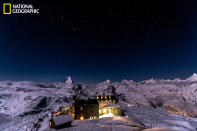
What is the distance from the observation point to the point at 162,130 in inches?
788

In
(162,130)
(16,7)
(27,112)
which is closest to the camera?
(162,130)

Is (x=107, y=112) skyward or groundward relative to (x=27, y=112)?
skyward

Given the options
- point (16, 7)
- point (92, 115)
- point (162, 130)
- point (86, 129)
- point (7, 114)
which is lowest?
point (7, 114)

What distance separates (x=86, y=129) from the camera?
27.8 metres

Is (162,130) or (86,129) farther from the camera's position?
(86,129)

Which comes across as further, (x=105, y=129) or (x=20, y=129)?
(x=20, y=129)

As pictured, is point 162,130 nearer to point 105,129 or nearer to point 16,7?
point 105,129

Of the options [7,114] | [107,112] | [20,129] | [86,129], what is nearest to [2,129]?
[20,129]

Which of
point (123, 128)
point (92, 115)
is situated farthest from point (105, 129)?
point (92, 115)

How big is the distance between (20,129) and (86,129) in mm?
136866

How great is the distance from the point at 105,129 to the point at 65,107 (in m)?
44.3

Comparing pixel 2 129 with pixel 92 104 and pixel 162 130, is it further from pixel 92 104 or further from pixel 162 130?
pixel 162 130

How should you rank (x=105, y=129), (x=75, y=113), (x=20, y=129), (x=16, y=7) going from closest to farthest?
(x=105, y=129)
(x=16, y=7)
(x=75, y=113)
(x=20, y=129)

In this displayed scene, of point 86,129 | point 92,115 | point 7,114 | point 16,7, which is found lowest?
point 7,114
